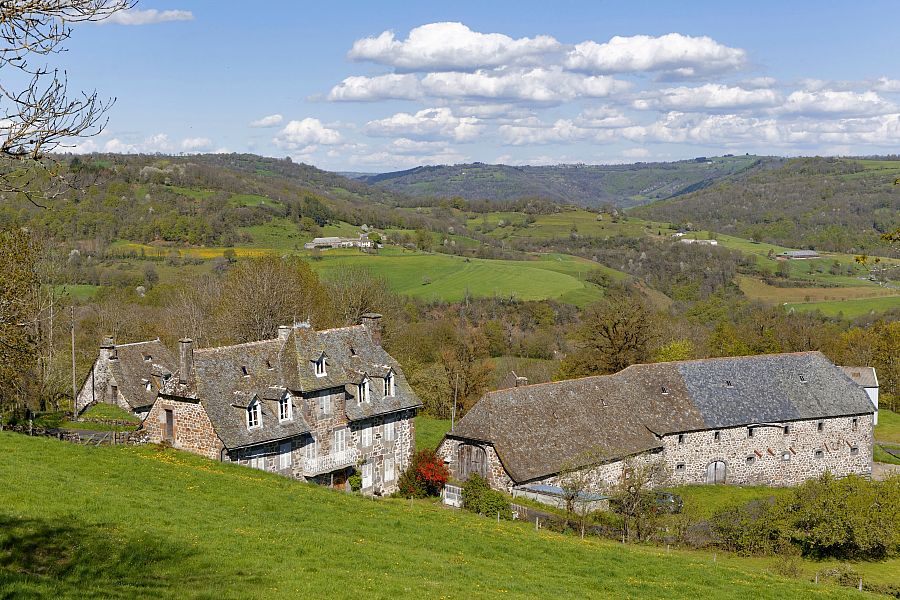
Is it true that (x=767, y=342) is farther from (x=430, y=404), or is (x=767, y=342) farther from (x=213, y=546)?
(x=213, y=546)

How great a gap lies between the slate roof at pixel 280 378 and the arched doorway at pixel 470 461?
3.77m

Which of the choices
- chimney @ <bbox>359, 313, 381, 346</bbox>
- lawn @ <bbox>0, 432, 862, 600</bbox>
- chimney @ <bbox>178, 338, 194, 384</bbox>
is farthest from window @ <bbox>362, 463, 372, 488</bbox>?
chimney @ <bbox>178, 338, 194, 384</bbox>

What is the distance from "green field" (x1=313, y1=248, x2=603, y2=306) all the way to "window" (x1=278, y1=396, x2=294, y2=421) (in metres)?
70.4

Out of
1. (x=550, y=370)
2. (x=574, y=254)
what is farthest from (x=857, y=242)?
(x=550, y=370)

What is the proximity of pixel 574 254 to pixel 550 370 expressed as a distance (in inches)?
3635

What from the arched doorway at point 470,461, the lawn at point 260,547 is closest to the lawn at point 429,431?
the arched doorway at point 470,461

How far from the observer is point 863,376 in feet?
251

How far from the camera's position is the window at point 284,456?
3634 cm

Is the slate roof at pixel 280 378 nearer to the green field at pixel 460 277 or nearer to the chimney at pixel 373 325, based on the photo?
the chimney at pixel 373 325

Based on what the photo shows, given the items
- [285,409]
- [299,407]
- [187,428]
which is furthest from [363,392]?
[187,428]

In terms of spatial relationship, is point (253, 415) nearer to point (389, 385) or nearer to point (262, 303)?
point (389, 385)

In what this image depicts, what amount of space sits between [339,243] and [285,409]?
100524 millimetres

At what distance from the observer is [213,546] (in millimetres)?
19797

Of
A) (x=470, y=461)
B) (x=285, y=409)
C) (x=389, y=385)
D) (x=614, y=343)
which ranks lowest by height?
(x=470, y=461)
